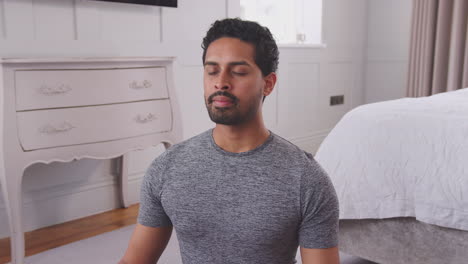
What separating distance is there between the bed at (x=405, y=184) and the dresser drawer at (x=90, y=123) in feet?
3.29

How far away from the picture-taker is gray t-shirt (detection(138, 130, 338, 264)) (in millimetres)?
950

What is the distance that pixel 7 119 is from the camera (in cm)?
204

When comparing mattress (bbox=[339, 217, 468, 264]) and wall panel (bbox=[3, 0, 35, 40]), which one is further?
wall panel (bbox=[3, 0, 35, 40])

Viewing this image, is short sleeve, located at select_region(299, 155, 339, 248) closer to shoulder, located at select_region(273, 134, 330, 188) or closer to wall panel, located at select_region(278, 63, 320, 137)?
A: shoulder, located at select_region(273, 134, 330, 188)

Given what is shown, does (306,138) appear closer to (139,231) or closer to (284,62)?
(284,62)

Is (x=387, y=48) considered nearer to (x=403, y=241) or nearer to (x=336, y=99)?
(x=336, y=99)

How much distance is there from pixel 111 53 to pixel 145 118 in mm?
600

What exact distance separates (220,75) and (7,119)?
4.65ft

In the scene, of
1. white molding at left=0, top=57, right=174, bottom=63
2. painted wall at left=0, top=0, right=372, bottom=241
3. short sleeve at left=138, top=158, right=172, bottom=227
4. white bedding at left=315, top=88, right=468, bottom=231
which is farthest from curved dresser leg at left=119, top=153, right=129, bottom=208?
short sleeve at left=138, top=158, right=172, bottom=227

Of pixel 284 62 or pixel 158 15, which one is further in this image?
pixel 284 62

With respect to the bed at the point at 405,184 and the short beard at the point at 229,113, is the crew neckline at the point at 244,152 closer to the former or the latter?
the short beard at the point at 229,113

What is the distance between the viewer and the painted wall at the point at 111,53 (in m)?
2.54

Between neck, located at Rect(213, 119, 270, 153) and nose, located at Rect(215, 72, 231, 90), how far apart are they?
3.5 inches

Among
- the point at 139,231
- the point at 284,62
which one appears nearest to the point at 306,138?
the point at 284,62
